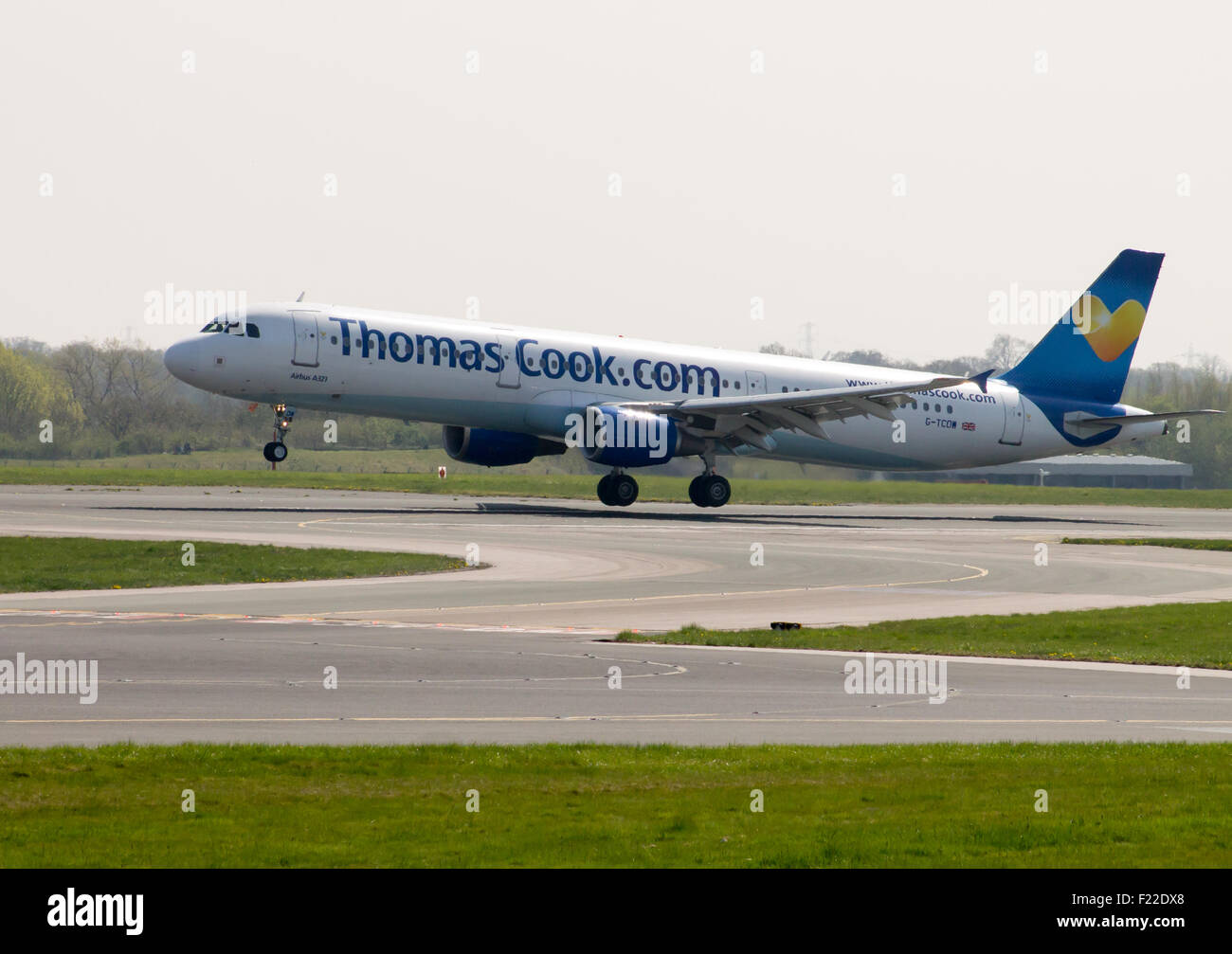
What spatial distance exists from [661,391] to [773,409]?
4.26 meters

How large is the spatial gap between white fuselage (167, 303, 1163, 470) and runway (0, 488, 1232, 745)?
3.89 metres

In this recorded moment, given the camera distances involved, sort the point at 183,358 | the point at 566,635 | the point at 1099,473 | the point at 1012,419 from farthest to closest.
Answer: the point at 1099,473 → the point at 1012,419 → the point at 183,358 → the point at 566,635

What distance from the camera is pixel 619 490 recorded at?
54.3 meters

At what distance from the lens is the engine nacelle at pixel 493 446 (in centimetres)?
5259

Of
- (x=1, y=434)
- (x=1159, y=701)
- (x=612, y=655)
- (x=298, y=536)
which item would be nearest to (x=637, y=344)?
(x=298, y=536)

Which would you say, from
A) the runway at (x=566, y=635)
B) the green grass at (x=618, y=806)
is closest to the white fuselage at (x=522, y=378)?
the runway at (x=566, y=635)

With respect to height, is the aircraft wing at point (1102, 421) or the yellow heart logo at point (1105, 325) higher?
the yellow heart logo at point (1105, 325)

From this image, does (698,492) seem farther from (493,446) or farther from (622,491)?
(493,446)

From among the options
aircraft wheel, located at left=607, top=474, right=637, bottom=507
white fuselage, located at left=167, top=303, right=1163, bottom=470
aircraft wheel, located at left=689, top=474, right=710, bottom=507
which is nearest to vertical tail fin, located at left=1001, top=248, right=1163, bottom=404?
white fuselage, located at left=167, top=303, right=1163, bottom=470

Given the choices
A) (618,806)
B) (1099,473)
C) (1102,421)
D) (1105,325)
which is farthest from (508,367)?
(1099,473)

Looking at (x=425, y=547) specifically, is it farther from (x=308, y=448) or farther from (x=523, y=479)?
(x=308, y=448)

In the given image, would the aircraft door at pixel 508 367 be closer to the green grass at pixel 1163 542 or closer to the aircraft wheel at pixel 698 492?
the aircraft wheel at pixel 698 492

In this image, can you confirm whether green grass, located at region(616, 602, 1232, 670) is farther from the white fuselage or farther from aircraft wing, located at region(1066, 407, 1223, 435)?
aircraft wing, located at region(1066, 407, 1223, 435)

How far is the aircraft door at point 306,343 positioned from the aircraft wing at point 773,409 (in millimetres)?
10689
